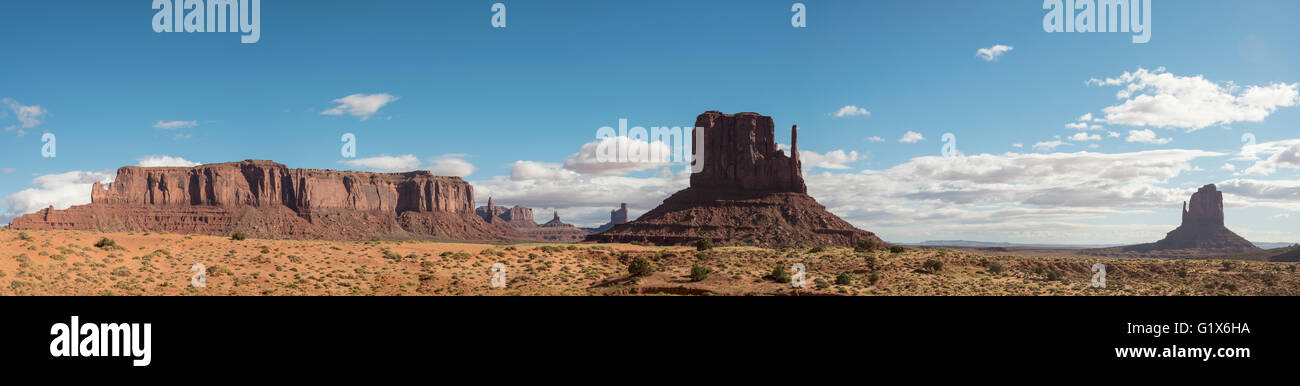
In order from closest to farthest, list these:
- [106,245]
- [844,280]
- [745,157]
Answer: [106,245] < [844,280] < [745,157]

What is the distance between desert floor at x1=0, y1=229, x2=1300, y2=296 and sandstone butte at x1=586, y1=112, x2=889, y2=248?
132 ft

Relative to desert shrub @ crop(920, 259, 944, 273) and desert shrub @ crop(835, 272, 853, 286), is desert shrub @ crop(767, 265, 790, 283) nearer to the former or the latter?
desert shrub @ crop(835, 272, 853, 286)

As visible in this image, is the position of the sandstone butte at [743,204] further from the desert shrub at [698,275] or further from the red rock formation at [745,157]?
the desert shrub at [698,275]

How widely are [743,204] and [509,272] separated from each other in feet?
236

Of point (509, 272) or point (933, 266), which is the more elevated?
point (509, 272)

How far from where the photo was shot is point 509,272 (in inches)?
1801

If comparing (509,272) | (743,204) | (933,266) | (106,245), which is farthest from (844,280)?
(743,204)

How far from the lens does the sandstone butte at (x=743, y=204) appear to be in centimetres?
9938

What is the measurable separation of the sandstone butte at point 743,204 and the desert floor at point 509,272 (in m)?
40.4

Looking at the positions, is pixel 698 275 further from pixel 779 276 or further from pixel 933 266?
Result: pixel 933 266

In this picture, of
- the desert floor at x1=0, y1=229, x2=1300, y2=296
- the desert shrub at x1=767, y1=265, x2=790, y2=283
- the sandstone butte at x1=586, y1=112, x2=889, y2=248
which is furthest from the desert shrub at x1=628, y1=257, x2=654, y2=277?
the sandstone butte at x1=586, y1=112, x2=889, y2=248

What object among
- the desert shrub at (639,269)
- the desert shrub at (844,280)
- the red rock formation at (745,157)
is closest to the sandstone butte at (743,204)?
the red rock formation at (745,157)
